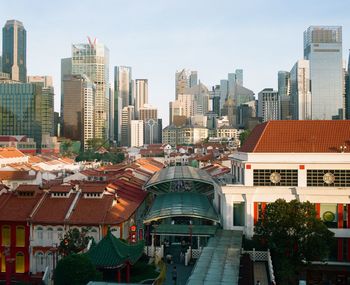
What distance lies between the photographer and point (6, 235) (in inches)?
1949

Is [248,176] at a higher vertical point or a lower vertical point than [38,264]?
higher

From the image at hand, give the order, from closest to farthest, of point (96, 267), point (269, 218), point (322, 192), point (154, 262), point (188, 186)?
point (96, 267), point (269, 218), point (154, 262), point (322, 192), point (188, 186)

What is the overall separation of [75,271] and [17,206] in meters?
19.8

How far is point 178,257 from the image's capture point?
4691 centimetres

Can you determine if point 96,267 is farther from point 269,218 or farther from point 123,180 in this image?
point 123,180

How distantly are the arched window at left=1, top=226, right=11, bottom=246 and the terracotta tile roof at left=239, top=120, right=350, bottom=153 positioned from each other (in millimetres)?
25008

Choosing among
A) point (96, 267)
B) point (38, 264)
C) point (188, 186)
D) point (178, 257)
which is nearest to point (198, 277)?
point (96, 267)

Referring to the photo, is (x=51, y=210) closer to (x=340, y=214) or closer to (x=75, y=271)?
(x=75, y=271)

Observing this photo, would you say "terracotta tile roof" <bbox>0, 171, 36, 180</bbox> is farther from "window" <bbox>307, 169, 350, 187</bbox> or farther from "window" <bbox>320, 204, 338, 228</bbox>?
"window" <bbox>320, 204, 338, 228</bbox>

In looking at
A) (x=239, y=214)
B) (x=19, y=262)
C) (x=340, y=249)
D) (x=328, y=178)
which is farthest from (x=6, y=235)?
(x=340, y=249)

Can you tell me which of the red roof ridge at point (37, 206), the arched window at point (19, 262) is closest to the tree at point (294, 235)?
the red roof ridge at point (37, 206)

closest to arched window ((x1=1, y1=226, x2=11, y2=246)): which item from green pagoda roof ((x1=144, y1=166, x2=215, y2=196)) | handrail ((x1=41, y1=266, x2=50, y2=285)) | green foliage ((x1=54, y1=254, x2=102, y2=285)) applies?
handrail ((x1=41, y1=266, x2=50, y2=285))

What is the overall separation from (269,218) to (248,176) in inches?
377

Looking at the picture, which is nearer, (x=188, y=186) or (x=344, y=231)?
(x=344, y=231)
